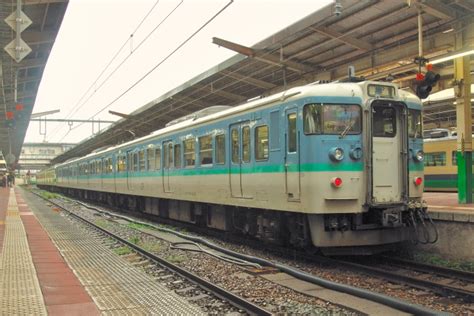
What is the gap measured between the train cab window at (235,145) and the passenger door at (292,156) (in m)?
2.03

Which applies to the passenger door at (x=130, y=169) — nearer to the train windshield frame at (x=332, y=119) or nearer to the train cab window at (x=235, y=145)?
the train cab window at (x=235, y=145)

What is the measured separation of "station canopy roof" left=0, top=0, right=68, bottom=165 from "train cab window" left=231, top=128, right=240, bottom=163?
471 centimetres

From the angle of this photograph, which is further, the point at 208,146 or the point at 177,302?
the point at 208,146

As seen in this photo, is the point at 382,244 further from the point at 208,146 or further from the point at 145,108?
the point at 145,108

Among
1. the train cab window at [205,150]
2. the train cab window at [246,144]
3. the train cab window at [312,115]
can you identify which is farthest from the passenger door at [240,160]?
the train cab window at [312,115]

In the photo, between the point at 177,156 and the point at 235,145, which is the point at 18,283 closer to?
the point at 235,145

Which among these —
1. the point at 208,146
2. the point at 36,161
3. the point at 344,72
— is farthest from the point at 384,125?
the point at 36,161

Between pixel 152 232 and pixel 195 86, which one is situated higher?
pixel 195 86

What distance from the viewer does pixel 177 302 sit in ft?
20.4

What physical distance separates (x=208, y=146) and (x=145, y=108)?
12.8 meters

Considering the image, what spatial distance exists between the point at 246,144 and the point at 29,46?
28.9ft

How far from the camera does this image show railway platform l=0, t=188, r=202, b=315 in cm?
575

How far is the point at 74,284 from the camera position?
6910 mm

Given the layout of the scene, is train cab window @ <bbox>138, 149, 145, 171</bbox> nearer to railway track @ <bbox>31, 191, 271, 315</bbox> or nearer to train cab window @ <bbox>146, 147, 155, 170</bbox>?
train cab window @ <bbox>146, 147, 155, 170</bbox>
